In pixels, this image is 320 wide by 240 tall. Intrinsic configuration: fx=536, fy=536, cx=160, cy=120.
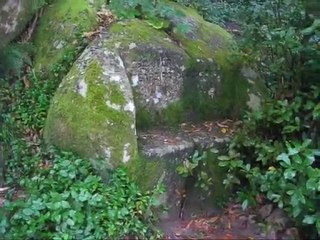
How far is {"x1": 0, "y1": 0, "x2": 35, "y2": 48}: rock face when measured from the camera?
5094 mm

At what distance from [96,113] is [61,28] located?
146 centimetres

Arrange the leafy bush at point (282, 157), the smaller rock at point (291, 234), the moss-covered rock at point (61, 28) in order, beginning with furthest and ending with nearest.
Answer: the moss-covered rock at point (61, 28) → the smaller rock at point (291, 234) → the leafy bush at point (282, 157)

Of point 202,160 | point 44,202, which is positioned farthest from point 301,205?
point 44,202

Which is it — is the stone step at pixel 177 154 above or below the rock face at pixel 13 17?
below

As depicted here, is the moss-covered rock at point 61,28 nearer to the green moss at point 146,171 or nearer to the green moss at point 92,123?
the green moss at point 92,123

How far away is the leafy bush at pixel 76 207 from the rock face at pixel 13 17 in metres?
1.72

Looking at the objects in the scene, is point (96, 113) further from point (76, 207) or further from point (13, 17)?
point (13, 17)

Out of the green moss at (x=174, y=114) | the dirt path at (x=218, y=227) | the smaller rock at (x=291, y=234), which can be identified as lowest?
the dirt path at (x=218, y=227)

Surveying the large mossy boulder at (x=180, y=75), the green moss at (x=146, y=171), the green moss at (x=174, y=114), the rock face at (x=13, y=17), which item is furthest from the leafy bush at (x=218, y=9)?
the green moss at (x=146, y=171)

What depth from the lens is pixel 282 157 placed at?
3.63 metres

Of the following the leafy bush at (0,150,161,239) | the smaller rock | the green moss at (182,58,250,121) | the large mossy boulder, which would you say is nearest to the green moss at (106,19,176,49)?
the large mossy boulder

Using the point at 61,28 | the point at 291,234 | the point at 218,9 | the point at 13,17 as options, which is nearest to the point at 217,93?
the point at 291,234

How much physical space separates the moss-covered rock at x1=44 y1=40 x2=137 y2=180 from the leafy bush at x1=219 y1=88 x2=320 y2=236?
2.69ft

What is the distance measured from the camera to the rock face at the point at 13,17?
5094mm
